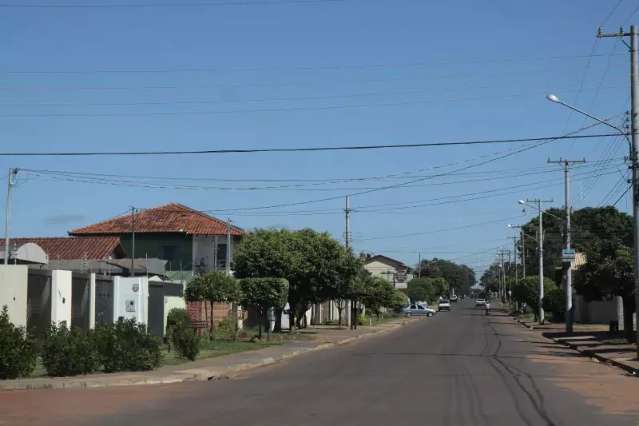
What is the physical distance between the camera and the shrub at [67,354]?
20.2 meters

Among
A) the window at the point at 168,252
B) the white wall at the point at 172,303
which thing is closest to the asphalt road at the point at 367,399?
the white wall at the point at 172,303

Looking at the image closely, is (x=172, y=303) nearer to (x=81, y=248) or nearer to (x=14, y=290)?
(x=14, y=290)

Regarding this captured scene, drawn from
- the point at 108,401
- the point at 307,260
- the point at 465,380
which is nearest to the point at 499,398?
the point at 465,380

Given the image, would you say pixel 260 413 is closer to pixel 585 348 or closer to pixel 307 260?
pixel 585 348

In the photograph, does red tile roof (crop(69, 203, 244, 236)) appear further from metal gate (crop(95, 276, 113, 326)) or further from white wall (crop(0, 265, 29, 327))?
white wall (crop(0, 265, 29, 327))

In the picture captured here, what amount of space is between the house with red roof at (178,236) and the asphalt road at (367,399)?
47.4 metres

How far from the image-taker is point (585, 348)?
3494cm

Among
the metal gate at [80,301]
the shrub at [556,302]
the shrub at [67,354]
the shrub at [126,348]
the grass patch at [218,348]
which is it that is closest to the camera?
the shrub at [67,354]

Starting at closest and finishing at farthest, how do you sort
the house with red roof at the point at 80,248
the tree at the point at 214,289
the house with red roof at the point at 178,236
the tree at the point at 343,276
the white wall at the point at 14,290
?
the white wall at the point at 14,290 → the tree at the point at 214,289 → the tree at the point at 343,276 → the house with red roof at the point at 80,248 → the house with red roof at the point at 178,236

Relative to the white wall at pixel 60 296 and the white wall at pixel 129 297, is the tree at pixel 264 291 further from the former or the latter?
the white wall at pixel 60 296

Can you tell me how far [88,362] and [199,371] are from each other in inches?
116

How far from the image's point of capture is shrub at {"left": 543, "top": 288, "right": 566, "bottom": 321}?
2706 inches

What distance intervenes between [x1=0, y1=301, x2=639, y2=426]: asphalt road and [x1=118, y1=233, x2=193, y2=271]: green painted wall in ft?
157

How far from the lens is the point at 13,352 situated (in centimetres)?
1938
